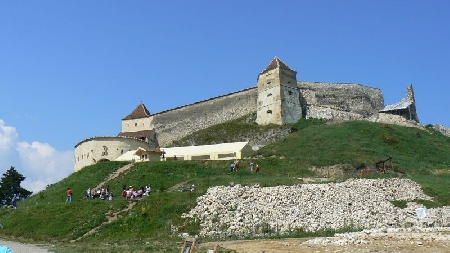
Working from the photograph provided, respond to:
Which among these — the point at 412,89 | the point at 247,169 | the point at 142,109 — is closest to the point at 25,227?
the point at 247,169

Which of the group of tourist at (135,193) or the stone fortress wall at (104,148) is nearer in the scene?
the group of tourist at (135,193)

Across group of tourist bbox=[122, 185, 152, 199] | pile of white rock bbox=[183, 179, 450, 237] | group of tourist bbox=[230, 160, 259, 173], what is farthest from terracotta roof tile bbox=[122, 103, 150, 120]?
pile of white rock bbox=[183, 179, 450, 237]

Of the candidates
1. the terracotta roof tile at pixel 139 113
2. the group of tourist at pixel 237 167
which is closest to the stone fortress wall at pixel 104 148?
the terracotta roof tile at pixel 139 113

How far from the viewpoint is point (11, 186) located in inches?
2172

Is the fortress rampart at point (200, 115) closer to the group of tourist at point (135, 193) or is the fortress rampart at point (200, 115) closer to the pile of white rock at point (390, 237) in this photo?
the group of tourist at point (135, 193)

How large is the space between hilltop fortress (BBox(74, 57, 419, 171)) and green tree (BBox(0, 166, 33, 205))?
6.11 meters

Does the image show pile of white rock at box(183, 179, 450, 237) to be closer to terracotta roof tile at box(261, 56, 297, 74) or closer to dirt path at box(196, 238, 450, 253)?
dirt path at box(196, 238, 450, 253)

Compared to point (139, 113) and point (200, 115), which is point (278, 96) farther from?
point (139, 113)

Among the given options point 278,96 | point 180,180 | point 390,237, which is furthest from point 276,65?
point 390,237

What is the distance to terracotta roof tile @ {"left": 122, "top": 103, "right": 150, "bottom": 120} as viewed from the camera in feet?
235

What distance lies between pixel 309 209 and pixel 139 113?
161 ft

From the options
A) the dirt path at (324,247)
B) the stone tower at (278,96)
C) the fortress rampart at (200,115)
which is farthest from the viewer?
the fortress rampart at (200,115)

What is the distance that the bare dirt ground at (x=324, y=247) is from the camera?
667 inches

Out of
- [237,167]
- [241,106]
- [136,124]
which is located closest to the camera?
[237,167]
